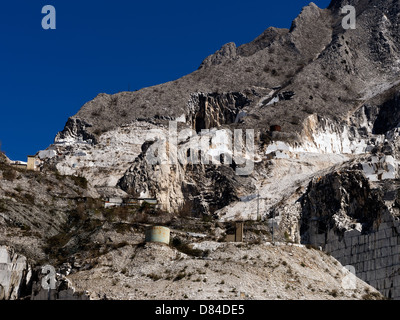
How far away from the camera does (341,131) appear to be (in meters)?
126

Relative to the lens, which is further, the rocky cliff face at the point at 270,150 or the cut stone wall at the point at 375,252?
the rocky cliff face at the point at 270,150

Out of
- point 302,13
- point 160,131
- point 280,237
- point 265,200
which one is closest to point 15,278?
point 280,237

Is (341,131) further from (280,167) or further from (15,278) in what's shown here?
(15,278)

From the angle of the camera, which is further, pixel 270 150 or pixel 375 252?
pixel 270 150

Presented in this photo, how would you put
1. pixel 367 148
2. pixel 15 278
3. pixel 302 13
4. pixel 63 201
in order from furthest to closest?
1. pixel 302 13
2. pixel 367 148
3. pixel 63 201
4. pixel 15 278

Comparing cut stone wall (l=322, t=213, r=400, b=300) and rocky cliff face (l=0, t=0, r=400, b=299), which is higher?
rocky cliff face (l=0, t=0, r=400, b=299)

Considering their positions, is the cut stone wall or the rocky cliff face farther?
the rocky cliff face

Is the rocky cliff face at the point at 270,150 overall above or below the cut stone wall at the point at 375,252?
above

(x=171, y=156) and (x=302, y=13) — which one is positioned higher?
(x=302, y=13)

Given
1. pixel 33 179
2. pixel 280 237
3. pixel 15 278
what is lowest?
pixel 15 278

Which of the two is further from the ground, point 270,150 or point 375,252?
point 270,150
